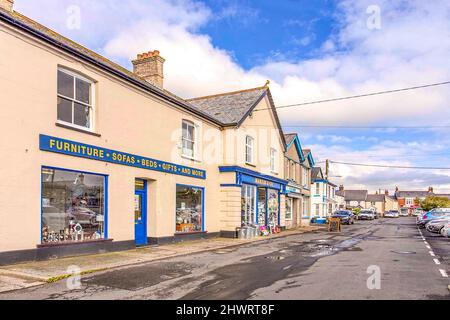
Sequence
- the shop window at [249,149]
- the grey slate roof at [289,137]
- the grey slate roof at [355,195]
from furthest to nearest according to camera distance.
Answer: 1. the grey slate roof at [355,195]
2. the grey slate roof at [289,137]
3. the shop window at [249,149]

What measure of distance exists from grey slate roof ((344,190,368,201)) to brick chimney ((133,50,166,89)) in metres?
110

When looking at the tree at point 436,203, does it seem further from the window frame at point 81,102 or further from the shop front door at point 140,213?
the window frame at point 81,102

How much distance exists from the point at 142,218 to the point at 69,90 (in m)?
5.97

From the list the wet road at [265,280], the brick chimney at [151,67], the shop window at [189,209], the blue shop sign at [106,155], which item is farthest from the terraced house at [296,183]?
the wet road at [265,280]

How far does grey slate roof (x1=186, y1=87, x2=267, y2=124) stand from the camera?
22.7 meters

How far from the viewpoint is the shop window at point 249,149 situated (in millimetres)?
23609

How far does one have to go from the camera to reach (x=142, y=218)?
16094 mm

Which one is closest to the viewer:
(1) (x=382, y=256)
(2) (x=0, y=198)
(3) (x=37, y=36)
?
(2) (x=0, y=198)

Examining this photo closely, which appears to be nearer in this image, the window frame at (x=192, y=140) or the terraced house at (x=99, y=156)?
the terraced house at (x=99, y=156)

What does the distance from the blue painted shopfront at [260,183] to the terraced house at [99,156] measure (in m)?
0.14

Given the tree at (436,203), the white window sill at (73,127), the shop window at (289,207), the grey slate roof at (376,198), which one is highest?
the white window sill at (73,127)

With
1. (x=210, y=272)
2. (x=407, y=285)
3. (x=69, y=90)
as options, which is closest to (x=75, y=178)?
(x=69, y=90)

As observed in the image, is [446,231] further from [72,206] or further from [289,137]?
[72,206]

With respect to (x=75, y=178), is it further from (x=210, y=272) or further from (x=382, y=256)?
(x=382, y=256)
